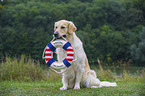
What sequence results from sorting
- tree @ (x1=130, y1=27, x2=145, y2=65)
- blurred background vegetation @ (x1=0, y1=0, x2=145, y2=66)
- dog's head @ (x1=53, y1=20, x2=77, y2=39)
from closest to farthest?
1. dog's head @ (x1=53, y1=20, x2=77, y2=39)
2. tree @ (x1=130, y1=27, x2=145, y2=65)
3. blurred background vegetation @ (x1=0, y1=0, x2=145, y2=66)

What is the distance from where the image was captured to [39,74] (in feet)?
27.8

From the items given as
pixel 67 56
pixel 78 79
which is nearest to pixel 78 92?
pixel 78 79

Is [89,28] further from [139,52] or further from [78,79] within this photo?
[78,79]

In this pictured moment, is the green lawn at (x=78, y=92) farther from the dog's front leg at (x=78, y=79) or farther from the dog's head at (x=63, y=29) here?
the dog's head at (x=63, y=29)

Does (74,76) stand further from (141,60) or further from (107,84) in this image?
(141,60)

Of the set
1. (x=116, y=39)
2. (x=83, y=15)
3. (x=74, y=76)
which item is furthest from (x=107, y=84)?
(x=83, y=15)

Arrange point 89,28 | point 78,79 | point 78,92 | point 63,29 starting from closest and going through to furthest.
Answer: point 78,92, point 63,29, point 78,79, point 89,28

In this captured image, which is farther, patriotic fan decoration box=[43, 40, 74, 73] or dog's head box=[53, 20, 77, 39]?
dog's head box=[53, 20, 77, 39]

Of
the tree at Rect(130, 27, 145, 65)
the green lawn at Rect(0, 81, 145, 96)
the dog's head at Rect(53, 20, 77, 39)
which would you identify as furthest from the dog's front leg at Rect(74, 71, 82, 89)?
the tree at Rect(130, 27, 145, 65)

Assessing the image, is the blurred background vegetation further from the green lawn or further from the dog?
the dog

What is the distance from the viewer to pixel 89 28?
44.3 metres

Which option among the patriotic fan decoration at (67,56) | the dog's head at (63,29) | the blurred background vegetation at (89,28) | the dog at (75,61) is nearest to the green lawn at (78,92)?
the dog at (75,61)

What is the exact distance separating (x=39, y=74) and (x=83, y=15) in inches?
1579

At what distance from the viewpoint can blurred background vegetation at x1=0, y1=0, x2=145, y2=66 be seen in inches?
1415
